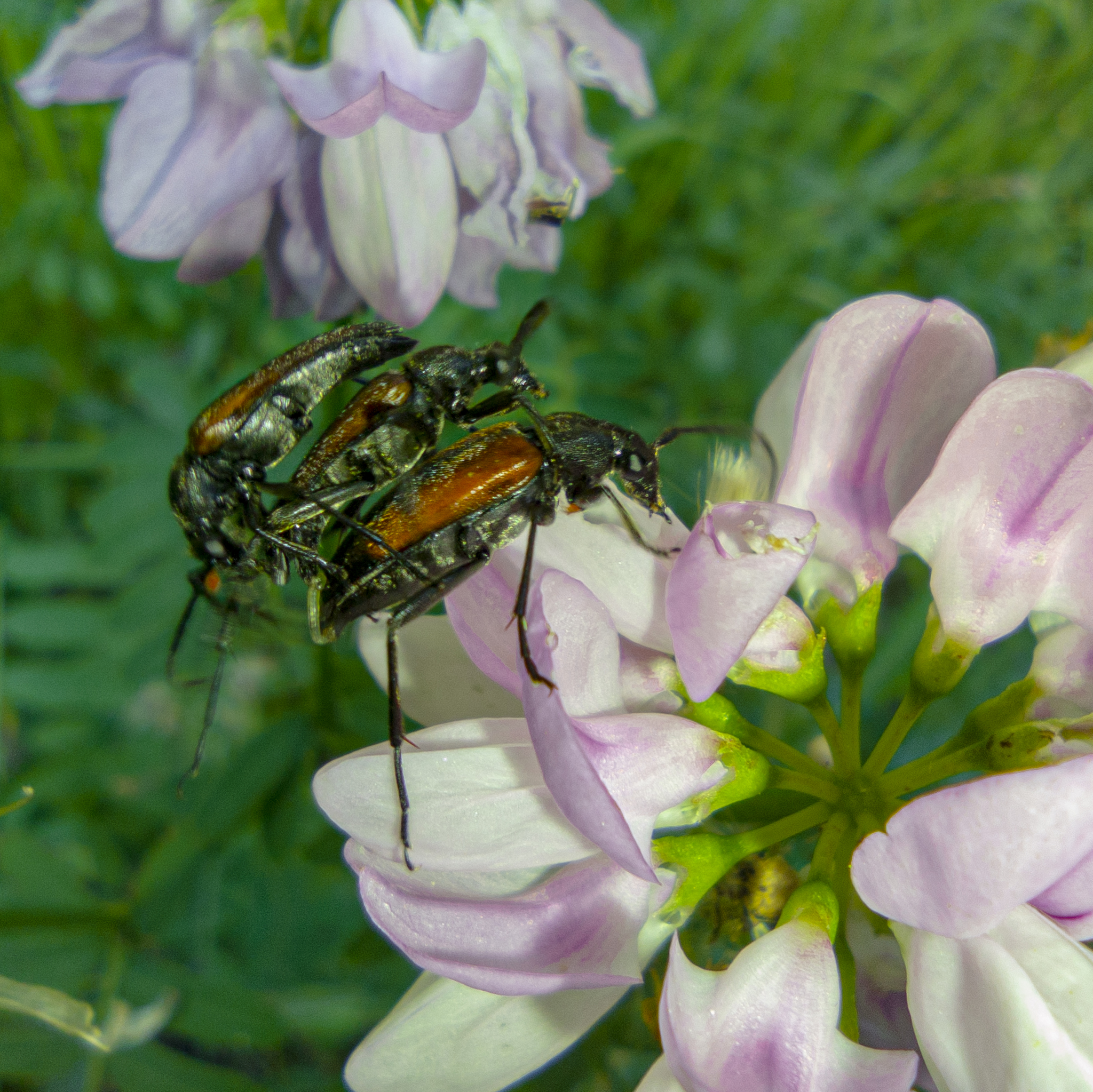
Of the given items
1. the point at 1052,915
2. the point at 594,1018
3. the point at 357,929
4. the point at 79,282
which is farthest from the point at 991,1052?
the point at 79,282

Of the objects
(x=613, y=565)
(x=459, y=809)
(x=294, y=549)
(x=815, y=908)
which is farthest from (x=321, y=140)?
(x=815, y=908)

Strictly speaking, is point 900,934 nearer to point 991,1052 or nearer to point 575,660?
point 991,1052

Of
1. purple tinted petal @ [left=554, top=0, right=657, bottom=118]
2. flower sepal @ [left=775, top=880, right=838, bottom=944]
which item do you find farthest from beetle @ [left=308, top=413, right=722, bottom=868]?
purple tinted petal @ [left=554, top=0, right=657, bottom=118]

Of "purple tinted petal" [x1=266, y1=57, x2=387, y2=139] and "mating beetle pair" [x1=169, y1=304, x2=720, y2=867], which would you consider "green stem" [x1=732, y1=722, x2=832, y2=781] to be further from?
"purple tinted petal" [x1=266, y1=57, x2=387, y2=139]

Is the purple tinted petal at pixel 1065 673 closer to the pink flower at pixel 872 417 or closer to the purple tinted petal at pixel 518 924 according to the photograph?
the pink flower at pixel 872 417

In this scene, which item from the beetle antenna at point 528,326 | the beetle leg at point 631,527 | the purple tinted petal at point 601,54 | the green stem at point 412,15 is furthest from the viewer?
the purple tinted petal at point 601,54

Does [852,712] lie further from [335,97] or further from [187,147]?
[187,147]

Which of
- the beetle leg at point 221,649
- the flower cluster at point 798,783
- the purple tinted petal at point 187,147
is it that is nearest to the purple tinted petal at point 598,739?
the flower cluster at point 798,783
